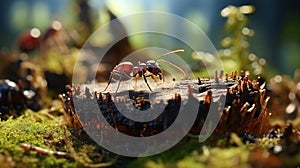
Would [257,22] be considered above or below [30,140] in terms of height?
above

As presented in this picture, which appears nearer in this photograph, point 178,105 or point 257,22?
point 178,105

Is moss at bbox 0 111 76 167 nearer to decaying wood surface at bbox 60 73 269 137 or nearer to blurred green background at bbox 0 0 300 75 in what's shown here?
decaying wood surface at bbox 60 73 269 137

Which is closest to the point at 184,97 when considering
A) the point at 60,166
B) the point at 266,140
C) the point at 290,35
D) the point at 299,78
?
the point at 266,140

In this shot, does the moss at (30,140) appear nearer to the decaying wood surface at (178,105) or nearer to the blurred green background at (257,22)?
the decaying wood surface at (178,105)

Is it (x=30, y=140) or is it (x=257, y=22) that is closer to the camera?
(x=30, y=140)

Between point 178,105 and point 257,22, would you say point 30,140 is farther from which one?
point 257,22

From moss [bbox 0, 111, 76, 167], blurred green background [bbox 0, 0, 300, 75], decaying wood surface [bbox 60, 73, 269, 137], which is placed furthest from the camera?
blurred green background [bbox 0, 0, 300, 75]

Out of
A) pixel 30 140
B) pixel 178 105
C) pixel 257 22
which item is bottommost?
pixel 30 140

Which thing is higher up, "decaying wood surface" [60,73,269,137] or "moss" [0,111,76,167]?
"decaying wood surface" [60,73,269,137]

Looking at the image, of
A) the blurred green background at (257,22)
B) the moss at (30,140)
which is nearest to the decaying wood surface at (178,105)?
the moss at (30,140)

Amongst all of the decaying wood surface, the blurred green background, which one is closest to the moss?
the decaying wood surface

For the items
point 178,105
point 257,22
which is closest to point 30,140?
point 178,105
